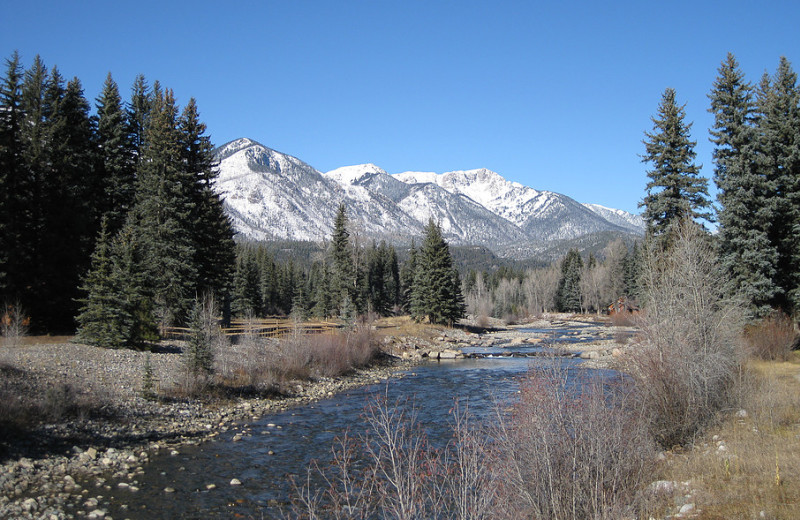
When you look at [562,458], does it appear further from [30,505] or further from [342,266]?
[342,266]

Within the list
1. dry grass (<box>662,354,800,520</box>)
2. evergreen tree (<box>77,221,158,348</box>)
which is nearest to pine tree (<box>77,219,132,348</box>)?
evergreen tree (<box>77,221,158,348</box>)

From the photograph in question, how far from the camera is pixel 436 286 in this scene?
61594 mm

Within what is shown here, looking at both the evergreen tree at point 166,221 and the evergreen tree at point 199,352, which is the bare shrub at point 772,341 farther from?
the evergreen tree at point 166,221

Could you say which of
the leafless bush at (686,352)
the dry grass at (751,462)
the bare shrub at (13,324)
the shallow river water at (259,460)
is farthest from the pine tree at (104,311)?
the dry grass at (751,462)

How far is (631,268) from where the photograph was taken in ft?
294

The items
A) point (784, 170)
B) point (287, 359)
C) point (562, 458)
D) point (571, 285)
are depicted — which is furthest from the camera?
point (571, 285)

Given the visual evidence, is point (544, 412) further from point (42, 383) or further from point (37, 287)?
point (37, 287)

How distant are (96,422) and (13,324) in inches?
457

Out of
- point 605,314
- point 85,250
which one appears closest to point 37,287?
point 85,250

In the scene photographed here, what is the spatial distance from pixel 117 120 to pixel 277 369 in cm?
2389

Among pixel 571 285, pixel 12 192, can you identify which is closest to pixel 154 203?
pixel 12 192

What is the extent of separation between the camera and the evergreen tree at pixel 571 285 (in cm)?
11188

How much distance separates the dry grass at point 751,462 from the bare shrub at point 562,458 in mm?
1580

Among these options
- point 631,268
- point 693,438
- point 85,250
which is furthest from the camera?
point 631,268
